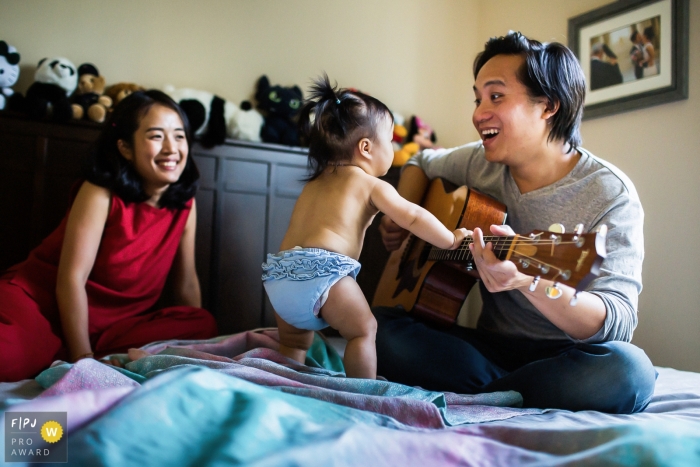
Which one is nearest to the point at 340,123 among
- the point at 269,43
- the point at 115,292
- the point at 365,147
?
the point at 365,147

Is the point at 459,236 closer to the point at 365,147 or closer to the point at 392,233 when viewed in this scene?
the point at 365,147

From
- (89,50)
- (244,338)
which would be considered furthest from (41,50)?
(244,338)

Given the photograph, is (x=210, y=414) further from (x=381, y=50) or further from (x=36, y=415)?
(x=381, y=50)

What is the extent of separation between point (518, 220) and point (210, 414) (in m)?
0.99

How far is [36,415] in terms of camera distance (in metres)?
0.61

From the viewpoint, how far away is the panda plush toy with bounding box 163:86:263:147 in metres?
1.94

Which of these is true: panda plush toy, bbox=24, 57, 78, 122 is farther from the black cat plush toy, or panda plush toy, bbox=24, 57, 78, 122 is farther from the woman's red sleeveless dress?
the black cat plush toy

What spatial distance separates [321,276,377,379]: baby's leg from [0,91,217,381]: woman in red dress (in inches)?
27.5

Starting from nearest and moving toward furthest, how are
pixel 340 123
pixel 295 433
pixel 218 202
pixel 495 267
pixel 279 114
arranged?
pixel 295 433
pixel 495 267
pixel 340 123
pixel 218 202
pixel 279 114

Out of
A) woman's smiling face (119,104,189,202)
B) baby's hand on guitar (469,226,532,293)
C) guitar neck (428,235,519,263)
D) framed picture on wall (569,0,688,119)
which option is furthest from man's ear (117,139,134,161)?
framed picture on wall (569,0,688,119)

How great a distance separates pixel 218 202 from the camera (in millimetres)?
2047

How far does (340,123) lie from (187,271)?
2.93 ft

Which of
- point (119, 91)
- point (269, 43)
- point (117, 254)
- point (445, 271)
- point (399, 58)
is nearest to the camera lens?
point (445, 271)

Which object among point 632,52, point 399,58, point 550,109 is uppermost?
point 399,58
